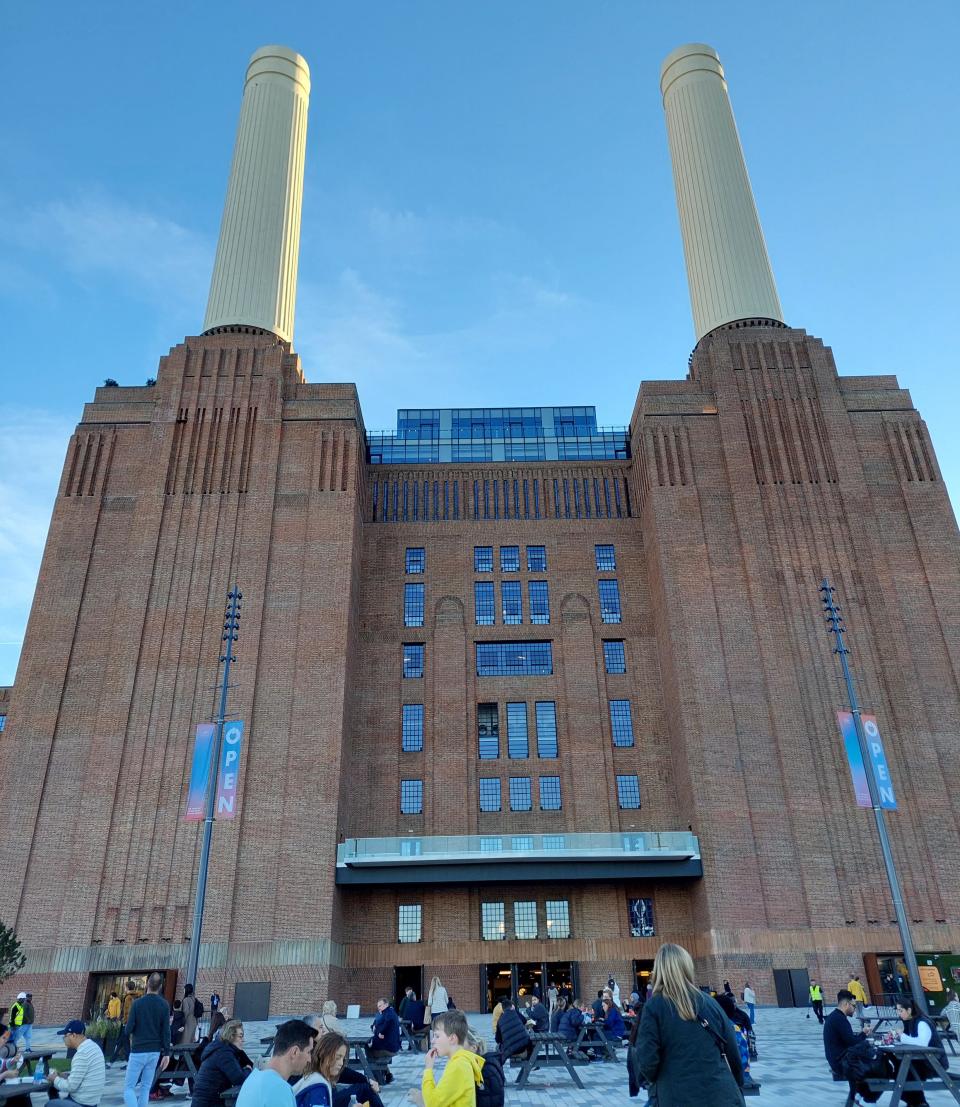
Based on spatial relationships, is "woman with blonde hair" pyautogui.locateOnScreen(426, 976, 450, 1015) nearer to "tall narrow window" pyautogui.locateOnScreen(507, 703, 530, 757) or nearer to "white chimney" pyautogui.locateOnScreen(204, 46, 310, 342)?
"tall narrow window" pyautogui.locateOnScreen(507, 703, 530, 757)

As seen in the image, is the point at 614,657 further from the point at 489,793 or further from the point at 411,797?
the point at 411,797

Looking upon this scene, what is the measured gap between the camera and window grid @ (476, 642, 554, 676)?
4591cm

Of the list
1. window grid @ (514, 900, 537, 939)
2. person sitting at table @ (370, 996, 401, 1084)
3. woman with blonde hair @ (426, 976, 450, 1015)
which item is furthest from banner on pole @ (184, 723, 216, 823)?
window grid @ (514, 900, 537, 939)

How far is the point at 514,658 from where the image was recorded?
152 ft

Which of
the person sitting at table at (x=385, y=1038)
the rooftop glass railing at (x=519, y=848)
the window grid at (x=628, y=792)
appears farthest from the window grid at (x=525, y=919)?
the person sitting at table at (x=385, y=1038)

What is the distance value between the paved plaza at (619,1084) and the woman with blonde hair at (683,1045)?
10.6 meters

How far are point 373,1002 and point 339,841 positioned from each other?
721 cm

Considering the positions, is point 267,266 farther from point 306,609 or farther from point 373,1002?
point 373,1002

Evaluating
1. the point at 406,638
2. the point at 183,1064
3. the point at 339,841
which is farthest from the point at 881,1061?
the point at 406,638

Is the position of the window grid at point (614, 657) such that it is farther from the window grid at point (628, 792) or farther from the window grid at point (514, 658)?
the window grid at point (628, 792)

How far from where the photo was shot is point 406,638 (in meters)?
46.4

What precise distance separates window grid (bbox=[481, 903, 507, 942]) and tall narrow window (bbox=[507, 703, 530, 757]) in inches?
279

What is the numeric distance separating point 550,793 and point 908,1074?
3181 centimetres

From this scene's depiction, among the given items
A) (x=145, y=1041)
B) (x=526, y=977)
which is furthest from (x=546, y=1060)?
(x=526, y=977)
